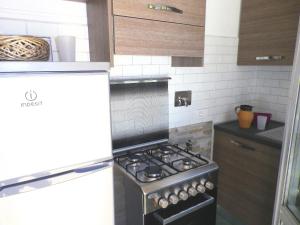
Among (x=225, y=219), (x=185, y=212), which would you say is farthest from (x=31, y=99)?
(x=225, y=219)

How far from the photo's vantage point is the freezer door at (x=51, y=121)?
83cm

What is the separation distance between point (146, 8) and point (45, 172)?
1007 mm

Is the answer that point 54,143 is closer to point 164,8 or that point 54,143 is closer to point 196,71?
point 164,8

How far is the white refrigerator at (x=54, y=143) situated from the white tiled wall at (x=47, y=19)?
1.85ft

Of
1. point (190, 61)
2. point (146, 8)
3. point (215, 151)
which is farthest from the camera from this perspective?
point (215, 151)

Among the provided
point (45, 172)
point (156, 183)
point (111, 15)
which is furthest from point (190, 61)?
point (45, 172)

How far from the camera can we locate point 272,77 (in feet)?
7.55

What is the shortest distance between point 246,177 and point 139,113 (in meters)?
1.10

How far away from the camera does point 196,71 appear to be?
2031mm

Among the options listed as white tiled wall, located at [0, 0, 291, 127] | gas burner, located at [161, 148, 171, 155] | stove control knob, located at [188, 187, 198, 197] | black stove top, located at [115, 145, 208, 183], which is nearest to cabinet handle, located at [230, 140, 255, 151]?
white tiled wall, located at [0, 0, 291, 127]

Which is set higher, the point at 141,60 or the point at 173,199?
the point at 141,60

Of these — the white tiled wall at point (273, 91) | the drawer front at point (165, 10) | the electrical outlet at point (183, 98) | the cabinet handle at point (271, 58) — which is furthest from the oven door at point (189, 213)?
the white tiled wall at point (273, 91)

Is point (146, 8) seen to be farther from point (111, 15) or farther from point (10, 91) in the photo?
point (10, 91)

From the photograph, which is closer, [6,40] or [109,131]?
[6,40]
